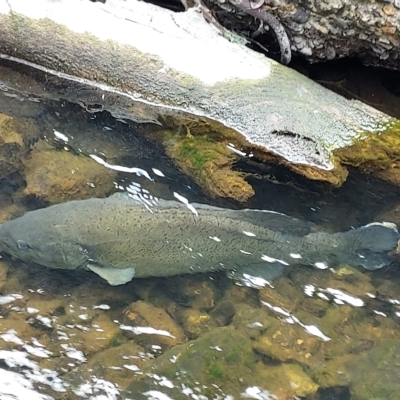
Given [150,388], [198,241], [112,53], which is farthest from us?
[112,53]

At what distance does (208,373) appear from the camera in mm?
3635

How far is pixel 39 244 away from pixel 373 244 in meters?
2.26

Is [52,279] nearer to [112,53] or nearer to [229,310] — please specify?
[229,310]

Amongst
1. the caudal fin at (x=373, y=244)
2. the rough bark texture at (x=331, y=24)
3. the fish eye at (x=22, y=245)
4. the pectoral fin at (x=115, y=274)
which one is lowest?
the fish eye at (x=22, y=245)

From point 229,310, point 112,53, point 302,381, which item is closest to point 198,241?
point 229,310

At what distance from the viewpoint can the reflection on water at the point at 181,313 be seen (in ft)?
11.8

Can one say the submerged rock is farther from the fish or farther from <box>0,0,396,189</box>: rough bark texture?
<box>0,0,396,189</box>: rough bark texture

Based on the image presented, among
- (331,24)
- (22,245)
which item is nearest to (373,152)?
(331,24)

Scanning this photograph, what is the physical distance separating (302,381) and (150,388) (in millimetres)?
934

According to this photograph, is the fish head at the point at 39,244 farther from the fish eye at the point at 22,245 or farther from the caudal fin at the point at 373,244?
the caudal fin at the point at 373,244

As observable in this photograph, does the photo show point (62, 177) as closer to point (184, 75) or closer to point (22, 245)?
point (22, 245)

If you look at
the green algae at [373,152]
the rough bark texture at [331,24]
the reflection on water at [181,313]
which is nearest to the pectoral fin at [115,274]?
the reflection on water at [181,313]

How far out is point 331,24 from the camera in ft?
17.0

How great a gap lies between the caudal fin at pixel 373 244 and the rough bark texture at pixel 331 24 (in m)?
1.80
